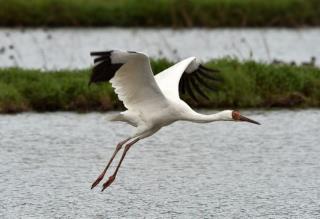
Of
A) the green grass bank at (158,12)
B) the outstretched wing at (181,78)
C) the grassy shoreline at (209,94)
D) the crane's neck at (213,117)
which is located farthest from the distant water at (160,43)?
the crane's neck at (213,117)

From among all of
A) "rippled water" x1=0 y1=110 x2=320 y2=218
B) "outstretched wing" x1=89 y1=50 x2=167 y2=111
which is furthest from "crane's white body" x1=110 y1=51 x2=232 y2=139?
"rippled water" x1=0 y1=110 x2=320 y2=218

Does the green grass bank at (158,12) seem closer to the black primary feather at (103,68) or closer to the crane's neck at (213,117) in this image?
the crane's neck at (213,117)

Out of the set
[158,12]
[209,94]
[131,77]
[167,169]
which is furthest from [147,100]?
[158,12]

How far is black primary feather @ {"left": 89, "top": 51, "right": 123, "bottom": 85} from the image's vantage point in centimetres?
930

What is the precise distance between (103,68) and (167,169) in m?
2.51

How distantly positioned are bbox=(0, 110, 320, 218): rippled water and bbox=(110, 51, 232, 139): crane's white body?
714 mm

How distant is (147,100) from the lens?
32.9 feet

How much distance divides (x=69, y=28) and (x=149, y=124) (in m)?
13.8

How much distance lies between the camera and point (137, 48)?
20906mm

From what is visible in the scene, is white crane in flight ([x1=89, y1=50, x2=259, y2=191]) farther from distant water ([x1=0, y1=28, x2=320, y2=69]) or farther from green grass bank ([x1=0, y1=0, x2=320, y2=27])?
green grass bank ([x1=0, y1=0, x2=320, y2=27])

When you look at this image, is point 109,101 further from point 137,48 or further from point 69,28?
point 69,28

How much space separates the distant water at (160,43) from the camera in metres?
20.0

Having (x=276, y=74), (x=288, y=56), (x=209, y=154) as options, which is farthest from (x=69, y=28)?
(x=209, y=154)

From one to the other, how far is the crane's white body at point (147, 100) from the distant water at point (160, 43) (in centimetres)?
877
